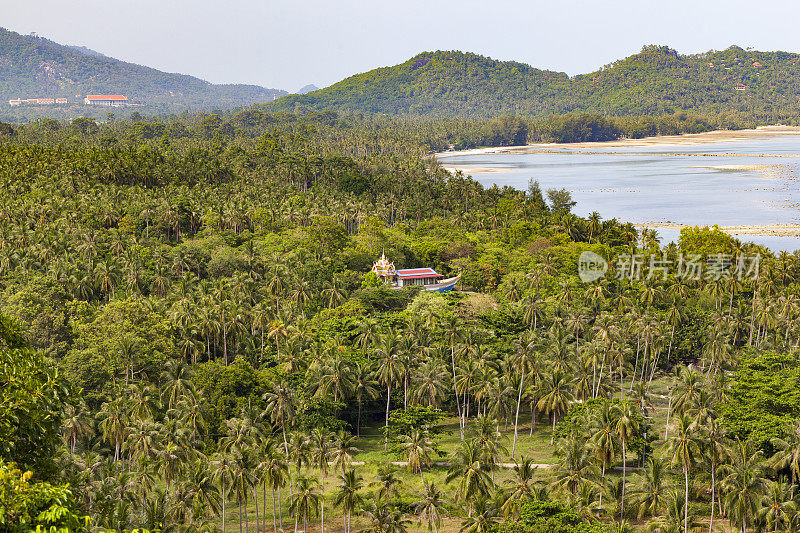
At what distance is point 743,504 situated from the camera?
41812 millimetres

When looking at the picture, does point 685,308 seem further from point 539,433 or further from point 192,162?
point 192,162

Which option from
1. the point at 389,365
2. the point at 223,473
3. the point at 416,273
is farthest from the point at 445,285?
the point at 223,473

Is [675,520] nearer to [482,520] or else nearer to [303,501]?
[482,520]

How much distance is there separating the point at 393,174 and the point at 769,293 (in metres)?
89.8

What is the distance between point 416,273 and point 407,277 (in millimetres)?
1670

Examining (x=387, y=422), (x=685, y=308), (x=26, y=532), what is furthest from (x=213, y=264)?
(x=26, y=532)

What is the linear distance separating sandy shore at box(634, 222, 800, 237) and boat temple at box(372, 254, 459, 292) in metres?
46.5

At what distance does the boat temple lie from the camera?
90812 millimetres

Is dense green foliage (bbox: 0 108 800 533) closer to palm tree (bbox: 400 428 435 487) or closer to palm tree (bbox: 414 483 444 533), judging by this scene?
palm tree (bbox: 414 483 444 533)

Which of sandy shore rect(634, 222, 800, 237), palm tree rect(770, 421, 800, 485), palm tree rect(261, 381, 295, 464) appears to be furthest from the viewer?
sandy shore rect(634, 222, 800, 237)

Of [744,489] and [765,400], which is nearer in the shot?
[744,489]

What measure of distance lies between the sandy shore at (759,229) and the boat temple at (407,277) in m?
46.5

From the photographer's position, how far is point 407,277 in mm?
91625

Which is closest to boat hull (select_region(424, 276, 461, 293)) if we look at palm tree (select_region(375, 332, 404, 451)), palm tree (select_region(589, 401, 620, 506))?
palm tree (select_region(375, 332, 404, 451))
